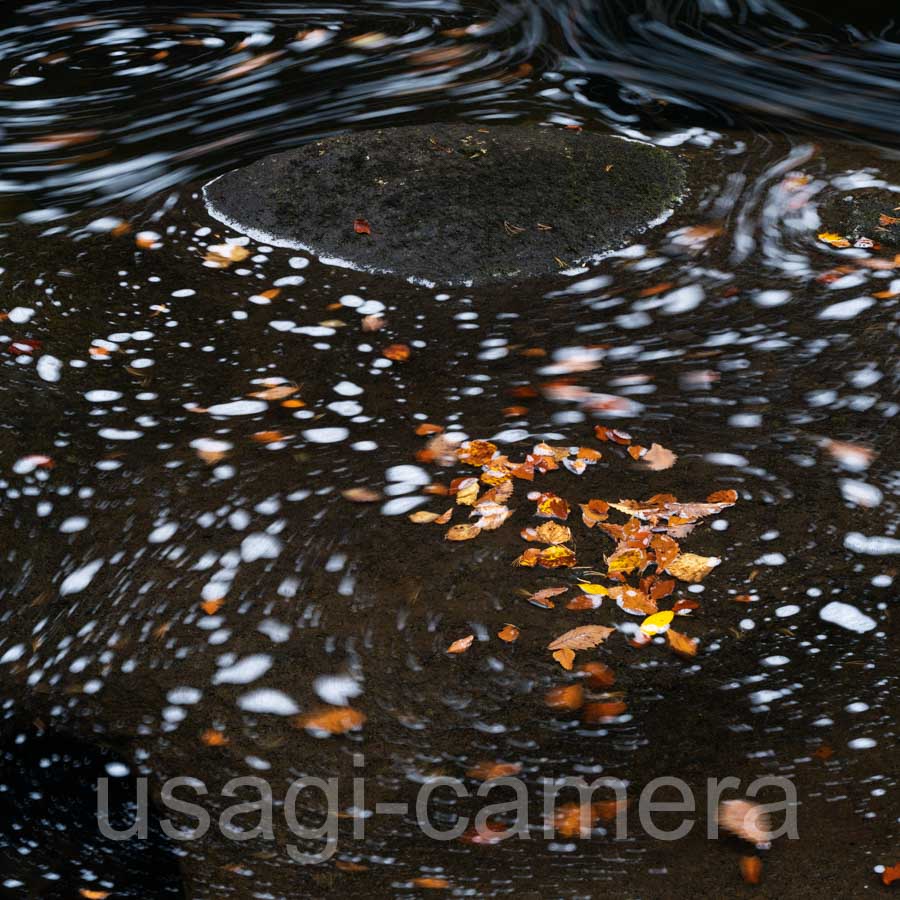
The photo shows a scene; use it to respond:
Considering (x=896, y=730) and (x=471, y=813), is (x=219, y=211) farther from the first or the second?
(x=896, y=730)

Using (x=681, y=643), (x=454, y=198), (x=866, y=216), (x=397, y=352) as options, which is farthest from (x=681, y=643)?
(x=866, y=216)

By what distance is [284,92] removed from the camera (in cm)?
845

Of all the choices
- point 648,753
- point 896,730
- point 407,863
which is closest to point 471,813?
point 407,863

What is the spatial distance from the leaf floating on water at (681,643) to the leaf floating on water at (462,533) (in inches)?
30.6

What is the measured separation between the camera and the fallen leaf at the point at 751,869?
8.96 ft

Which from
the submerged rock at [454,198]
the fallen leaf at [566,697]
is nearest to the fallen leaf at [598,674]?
the fallen leaf at [566,697]

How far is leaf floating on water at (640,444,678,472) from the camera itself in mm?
A: 3982

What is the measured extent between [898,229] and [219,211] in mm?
3975

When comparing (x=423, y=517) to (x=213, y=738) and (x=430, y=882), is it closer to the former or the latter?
(x=213, y=738)

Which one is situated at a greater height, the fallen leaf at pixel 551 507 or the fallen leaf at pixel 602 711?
the fallen leaf at pixel 551 507

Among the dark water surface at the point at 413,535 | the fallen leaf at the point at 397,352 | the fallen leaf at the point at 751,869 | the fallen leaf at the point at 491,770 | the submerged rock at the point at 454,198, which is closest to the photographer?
the fallen leaf at the point at 751,869

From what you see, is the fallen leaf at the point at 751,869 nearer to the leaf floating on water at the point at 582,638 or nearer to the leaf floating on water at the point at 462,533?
the leaf floating on water at the point at 582,638

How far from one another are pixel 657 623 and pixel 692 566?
10.9 inches

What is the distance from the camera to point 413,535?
147 inches
